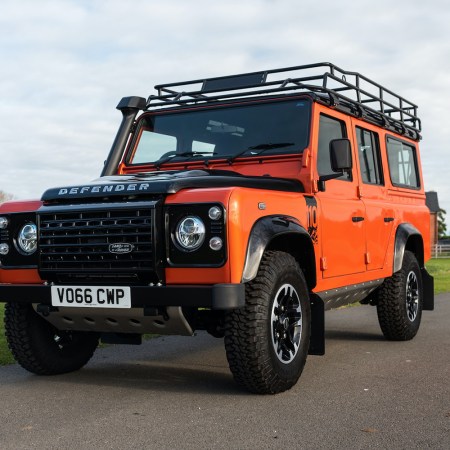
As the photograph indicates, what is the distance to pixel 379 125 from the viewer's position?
7.67m

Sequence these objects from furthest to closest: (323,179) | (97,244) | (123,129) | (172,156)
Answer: (123,129) < (172,156) < (323,179) < (97,244)

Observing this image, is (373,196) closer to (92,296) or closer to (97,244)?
(97,244)

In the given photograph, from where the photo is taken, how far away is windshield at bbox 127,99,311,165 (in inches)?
240

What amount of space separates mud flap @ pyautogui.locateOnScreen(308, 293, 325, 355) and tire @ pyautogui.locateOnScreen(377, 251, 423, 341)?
2.09 m

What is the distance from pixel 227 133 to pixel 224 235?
76.0 inches

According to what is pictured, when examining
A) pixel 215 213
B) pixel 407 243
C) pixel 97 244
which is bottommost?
pixel 407 243

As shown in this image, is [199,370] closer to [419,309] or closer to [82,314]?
[82,314]

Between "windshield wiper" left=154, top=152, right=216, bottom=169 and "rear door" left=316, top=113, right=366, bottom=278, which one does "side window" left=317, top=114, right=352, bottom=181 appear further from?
"windshield wiper" left=154, top=152, right=216, bottom=169

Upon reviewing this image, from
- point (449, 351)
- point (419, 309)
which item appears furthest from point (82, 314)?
point (419, 309)

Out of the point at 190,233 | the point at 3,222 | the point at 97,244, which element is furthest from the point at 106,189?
the point at 3,222

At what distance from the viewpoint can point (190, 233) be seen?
472 centimetres

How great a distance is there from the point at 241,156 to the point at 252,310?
Result: 1.75 metres

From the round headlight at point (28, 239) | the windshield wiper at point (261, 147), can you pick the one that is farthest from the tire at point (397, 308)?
the round headlight at point (28, 239)

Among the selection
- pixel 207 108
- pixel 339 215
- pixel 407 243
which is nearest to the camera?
pixel 339 215
